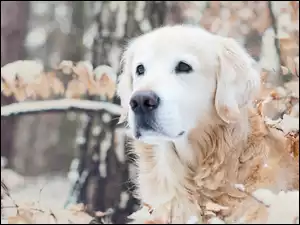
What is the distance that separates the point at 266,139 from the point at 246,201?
12 cm

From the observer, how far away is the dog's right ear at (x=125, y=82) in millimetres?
1010

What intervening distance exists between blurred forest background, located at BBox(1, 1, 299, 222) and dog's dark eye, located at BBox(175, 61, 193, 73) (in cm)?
19

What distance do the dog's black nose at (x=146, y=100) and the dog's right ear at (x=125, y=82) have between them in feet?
0.50

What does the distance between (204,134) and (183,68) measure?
0.13m

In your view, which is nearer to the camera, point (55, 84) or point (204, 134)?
point (204, 134)

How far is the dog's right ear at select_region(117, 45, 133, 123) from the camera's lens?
3.31 feet

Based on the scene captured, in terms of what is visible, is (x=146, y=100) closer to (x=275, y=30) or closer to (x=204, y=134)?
(x=204, y=134)

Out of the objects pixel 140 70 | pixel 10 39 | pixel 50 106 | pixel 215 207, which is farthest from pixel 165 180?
pixel 10 39

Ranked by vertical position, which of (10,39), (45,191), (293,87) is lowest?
(45,191)

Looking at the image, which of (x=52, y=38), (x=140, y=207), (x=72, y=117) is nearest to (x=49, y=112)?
(x=72, y=117)

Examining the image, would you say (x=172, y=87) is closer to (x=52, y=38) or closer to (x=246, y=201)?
(x=246, y=201)

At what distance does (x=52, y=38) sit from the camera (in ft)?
3.68

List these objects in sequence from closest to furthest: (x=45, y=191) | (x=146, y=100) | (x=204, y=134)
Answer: (x=146, y=100)
(x=204, y=134)
(x=45, y=191)

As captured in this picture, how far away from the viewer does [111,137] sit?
1.08m
